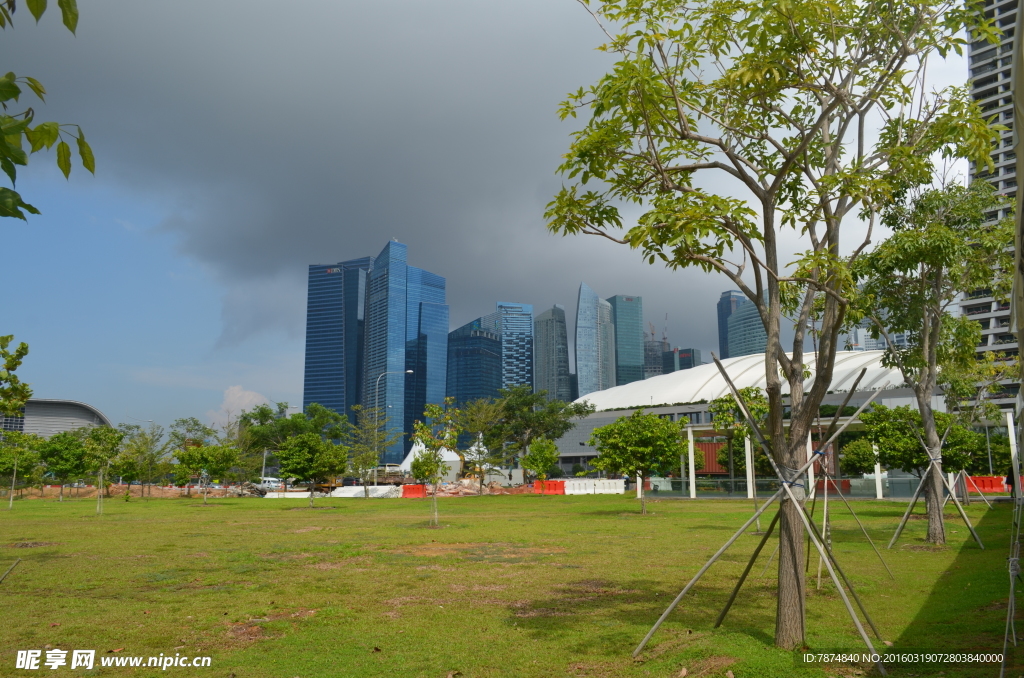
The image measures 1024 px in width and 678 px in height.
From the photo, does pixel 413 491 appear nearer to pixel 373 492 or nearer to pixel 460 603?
pixel 373 492

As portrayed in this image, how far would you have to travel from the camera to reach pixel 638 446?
3019 centimetres

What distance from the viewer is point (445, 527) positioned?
23.8 meters

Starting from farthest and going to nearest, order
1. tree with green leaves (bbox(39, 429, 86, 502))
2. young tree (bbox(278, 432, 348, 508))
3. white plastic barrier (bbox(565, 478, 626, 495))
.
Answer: white plastic barrier (bbox(565, 478, 626, 495)) → tree with green leaves (bbox(39, 429, 86, 502)) → young tree (bbox(278, 432, 348, 508))

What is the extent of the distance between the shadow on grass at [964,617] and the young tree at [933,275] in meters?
4.01

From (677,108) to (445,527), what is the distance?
18495 millimetres

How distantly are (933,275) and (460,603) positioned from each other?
14142mm

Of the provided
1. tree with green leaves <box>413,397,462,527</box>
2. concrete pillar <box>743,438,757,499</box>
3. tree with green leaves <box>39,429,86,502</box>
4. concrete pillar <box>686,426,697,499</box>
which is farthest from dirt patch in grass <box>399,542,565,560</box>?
tree with green leaves <box>39,429,86,502</box>

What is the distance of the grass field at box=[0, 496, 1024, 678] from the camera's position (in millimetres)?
7332

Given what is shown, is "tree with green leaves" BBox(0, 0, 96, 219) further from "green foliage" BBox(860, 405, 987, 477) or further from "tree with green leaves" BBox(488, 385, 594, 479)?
"tree with green leaves" BBox(488, 385, 594, 479)

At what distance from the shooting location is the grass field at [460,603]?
289 inches

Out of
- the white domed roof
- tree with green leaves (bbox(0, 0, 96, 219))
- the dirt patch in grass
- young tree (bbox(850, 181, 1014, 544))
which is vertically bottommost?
the dirt patch in grass

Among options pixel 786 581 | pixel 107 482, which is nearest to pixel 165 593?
pixel 786 581

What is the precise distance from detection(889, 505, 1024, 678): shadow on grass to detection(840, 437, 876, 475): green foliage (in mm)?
38289

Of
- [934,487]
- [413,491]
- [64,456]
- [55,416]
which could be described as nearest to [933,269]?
[934,487]
